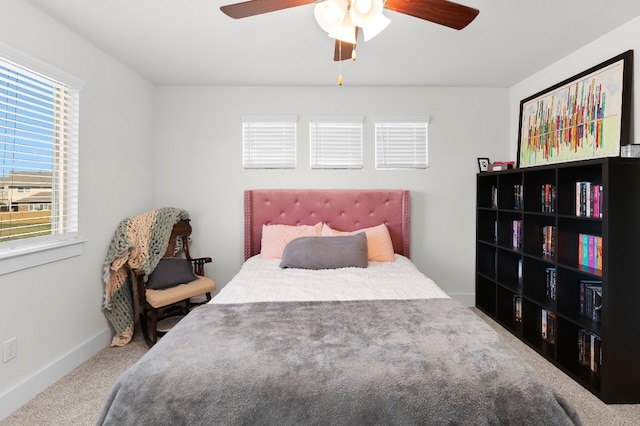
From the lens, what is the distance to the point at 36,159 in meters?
2.36

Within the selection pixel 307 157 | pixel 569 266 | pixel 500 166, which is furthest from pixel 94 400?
pixel 500 166

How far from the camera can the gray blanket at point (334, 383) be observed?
1.26m

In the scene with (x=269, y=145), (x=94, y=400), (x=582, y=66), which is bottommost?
(x=94, y=400)

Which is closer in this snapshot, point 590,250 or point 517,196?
point 590,250

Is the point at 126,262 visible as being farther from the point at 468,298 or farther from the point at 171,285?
the point at 468,298

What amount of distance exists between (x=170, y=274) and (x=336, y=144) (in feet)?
7.06

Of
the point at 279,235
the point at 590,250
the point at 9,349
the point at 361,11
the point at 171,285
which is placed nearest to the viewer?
the point at 361,11

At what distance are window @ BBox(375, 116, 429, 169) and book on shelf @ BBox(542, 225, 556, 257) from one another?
134 cm

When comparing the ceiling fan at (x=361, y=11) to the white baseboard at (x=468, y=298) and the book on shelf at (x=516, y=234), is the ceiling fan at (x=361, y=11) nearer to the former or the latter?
the book on shelf at (x=516, y=234)

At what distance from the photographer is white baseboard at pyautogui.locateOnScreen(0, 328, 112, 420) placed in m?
2.12

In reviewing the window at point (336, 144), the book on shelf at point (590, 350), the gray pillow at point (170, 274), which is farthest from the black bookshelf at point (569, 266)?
the gray pillow at point (170, 274)

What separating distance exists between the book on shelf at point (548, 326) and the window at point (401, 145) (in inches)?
71.5

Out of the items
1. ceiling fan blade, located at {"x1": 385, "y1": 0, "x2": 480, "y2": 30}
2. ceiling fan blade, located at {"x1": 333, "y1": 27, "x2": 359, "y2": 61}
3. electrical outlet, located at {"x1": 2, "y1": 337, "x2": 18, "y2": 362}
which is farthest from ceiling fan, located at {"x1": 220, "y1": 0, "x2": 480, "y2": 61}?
electrical outlet, located at {"x1": 2, "y1": 337, "x2": 18, "y2": 362}

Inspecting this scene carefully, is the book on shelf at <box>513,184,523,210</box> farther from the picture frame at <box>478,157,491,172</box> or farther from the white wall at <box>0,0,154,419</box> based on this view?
the white wall at <box>0,0,154,419</box>
